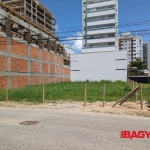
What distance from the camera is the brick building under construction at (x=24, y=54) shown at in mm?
26328

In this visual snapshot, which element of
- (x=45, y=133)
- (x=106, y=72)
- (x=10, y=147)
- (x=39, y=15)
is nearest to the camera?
(x=10, y=147)

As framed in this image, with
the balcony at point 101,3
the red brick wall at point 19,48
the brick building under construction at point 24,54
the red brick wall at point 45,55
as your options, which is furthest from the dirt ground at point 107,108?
the balcony at point 101,3

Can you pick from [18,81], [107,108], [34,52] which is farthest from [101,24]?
[107,108]

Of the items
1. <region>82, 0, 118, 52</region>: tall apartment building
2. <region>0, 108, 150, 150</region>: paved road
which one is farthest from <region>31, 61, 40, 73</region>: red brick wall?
<region>82, 0, 118, 52</region>: tall apartment building

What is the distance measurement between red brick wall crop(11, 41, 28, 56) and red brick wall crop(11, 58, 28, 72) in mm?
1059

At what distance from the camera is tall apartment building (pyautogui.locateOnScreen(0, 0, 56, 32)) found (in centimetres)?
7538

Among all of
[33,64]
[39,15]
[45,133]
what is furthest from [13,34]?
[39,15]

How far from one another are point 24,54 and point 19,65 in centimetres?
231

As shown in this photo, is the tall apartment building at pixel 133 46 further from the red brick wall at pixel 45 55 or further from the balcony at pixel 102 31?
the red brick wall at pixel 45 55

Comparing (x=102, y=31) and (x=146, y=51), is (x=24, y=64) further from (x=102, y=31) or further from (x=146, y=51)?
(x=146, y=51)

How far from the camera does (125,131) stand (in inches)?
258

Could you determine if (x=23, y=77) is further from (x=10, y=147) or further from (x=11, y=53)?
(x=10, y=147)

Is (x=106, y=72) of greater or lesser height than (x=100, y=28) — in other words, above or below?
below

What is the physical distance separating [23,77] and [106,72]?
25317 mm
